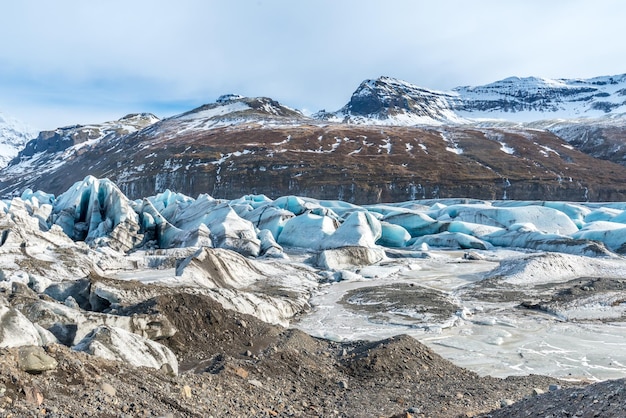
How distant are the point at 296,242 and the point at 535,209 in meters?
23.6

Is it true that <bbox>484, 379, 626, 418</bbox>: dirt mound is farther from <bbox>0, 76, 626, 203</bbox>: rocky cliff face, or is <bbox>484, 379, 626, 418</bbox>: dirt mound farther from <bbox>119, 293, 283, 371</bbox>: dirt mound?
<bbox>0, 76, 626, 203</bbox>: rocky cliff face

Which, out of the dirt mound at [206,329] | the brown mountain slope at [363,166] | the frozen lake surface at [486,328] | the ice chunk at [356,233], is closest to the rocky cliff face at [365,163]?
the brown mountain slope at [363,166]

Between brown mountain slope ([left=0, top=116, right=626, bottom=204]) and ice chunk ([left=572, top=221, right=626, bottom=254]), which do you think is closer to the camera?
ice chunk ([left=572, top=221, right=626, bottom=254])

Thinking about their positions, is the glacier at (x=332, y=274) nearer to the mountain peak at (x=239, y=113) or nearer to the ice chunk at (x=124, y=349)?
the ice chunk at (x=124, y=349)

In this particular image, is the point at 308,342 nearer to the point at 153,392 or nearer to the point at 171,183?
the point at 153,392

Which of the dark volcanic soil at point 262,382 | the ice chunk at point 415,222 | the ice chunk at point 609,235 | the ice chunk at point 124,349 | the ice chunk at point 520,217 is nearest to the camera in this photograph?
the dark volcanic soil at point 262,382

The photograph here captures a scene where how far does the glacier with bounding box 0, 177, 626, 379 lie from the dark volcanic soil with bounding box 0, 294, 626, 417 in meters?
1.25

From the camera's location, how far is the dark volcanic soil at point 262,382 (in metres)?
7.10

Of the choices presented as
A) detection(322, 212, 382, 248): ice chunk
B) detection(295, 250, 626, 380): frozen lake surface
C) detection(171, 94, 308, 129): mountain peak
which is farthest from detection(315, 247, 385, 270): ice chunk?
detection(171, 94, 308, 129): mountain peak

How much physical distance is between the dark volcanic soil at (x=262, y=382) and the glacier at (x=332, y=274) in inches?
49.0

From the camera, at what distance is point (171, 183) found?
9425 centimetres

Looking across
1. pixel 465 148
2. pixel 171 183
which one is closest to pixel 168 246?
pixel 171 183

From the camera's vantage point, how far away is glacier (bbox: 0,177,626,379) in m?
15.1

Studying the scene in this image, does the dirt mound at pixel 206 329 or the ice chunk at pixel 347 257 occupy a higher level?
the dirt mound at pixel 206 329
